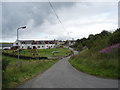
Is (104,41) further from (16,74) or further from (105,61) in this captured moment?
(16,74)

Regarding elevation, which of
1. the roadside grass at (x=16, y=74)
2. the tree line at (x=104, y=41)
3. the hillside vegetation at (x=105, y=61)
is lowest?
the roadside grass at (x=16, y=74)

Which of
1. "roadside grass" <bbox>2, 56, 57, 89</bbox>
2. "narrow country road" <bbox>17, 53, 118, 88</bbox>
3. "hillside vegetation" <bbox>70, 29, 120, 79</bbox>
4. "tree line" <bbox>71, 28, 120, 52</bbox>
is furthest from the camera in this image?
"tree line" <bbox>71, 28, 120, 52</bbox>

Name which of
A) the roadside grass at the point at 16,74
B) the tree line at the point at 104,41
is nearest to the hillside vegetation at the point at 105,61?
the tree line at the point at 104,41

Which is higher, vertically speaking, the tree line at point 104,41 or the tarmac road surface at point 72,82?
the tree line at point 104,41

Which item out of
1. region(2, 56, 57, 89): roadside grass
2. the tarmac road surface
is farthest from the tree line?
the tarmac road surface

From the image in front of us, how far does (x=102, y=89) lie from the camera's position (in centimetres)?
782

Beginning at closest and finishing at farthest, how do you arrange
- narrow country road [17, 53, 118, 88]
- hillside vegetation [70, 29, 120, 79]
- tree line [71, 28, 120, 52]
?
narrow country road [17, 53, 118, 88], hillside vegetation [70, 29, 120, 79], tree line [71, 28, 120, 52]

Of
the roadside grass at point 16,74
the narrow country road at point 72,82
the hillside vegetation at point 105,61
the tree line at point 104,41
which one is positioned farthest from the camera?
the tree line at point 104,41

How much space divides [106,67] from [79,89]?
7.07 metres

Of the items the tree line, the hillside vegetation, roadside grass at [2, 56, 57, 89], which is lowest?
roadside grass at [2, 56, 57, 89]

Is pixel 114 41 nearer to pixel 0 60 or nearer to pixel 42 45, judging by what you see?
pixel 0 60

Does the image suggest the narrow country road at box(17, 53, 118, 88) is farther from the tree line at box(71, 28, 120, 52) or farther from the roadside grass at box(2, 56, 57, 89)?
the tree line at box(71, 28, 120, 52)

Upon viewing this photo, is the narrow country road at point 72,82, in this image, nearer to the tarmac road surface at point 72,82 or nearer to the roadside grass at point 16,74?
the tarmac road surface at point 72,82

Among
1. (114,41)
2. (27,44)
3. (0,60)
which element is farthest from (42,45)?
(0,60)
